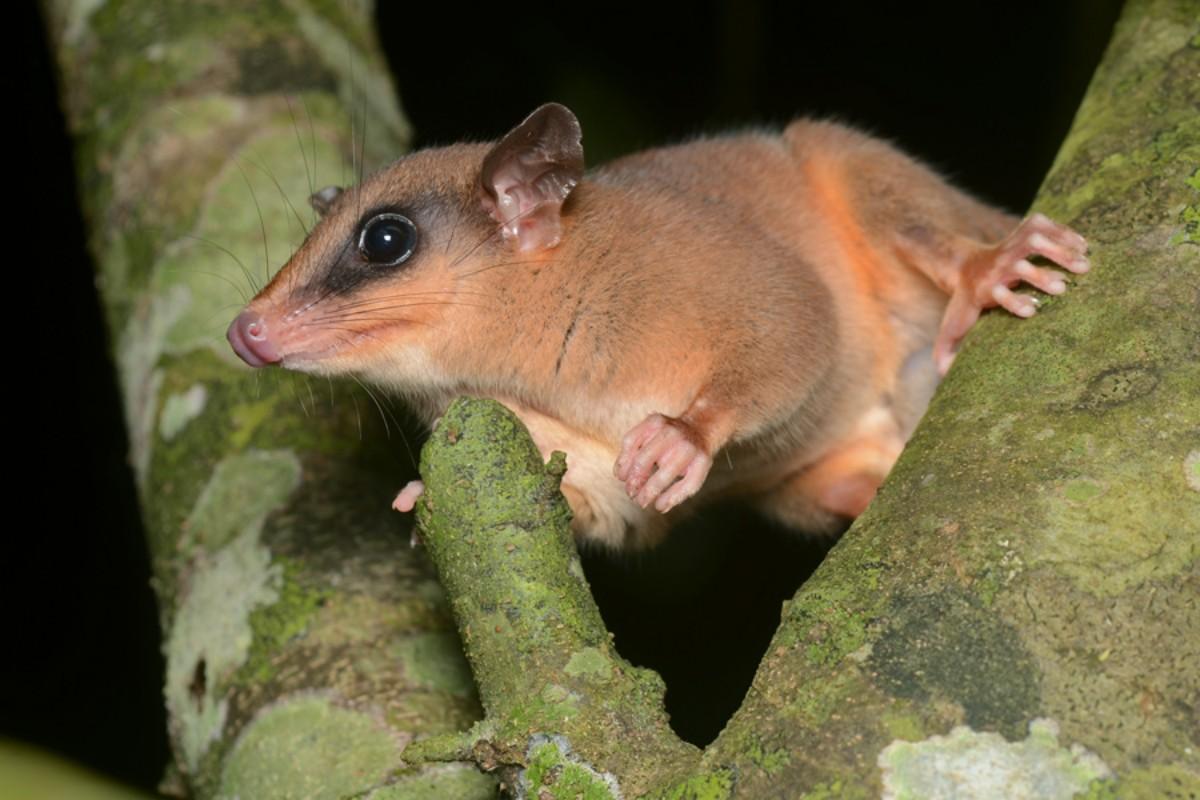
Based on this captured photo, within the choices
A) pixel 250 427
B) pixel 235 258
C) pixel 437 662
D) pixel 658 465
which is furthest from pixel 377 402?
pixel 658 465

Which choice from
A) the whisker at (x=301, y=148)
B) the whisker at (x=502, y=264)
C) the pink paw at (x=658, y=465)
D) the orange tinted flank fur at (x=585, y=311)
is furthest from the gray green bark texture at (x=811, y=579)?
the whisker at (x=502, y=264)

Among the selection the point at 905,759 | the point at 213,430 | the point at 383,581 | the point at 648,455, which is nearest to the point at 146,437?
the point at 213,430

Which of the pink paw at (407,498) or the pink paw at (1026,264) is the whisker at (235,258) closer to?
the pink paw at (407,498)

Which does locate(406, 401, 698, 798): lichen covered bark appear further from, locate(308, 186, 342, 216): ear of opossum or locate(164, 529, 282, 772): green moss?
locate(308, 186, 342, 216): ear of opossum

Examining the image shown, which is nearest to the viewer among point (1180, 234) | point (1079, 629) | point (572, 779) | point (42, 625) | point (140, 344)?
point (1079, 629)

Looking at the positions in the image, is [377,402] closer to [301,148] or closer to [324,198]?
[324,198]

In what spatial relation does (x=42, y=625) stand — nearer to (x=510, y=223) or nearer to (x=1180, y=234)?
(x=510, y=223)
